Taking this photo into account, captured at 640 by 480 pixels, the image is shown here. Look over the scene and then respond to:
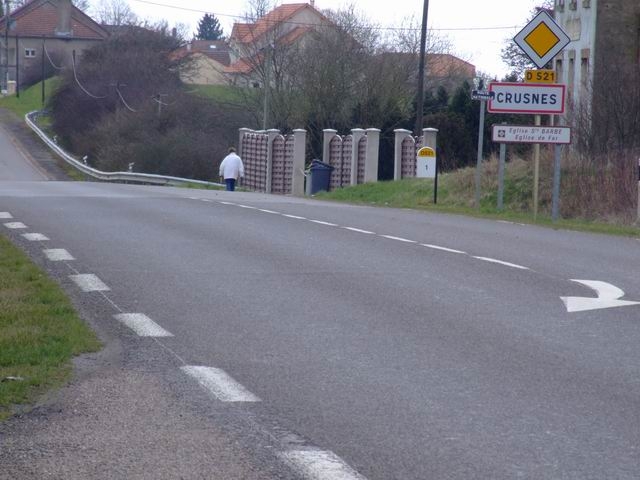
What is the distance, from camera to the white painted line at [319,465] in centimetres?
498

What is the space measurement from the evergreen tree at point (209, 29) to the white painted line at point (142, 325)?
188 metres

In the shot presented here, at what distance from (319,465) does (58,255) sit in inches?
308

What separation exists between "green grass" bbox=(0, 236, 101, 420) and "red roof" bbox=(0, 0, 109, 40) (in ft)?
377

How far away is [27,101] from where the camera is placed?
105 metres

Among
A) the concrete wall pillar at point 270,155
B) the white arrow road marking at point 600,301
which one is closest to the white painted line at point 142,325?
the white arrow road marking at point 600,301

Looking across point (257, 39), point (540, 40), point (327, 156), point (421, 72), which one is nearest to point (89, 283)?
point (540, 40)

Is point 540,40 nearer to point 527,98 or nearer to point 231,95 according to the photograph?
point 527,98

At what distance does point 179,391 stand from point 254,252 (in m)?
6.89

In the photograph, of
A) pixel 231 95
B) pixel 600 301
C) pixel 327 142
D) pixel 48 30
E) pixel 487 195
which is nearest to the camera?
pixel 600 301

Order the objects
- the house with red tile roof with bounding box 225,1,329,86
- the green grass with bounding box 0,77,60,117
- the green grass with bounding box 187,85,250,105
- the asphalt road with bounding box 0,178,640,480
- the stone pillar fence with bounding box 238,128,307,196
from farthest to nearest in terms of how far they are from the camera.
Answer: the green grass with bounding box 0,77,60,117, the green grass with bounding box 187,85,250,105, the house with red tile roof with bounding box 225,1,329,86, the stone pillar fence with bounding box 238,128,307,196, the asphalt road with bounding box 0,178,640,480

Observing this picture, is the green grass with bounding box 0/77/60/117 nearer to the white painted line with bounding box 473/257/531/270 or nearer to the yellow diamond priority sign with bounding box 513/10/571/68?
the yellow diamond priority sign with bounding box 513/10/571/68

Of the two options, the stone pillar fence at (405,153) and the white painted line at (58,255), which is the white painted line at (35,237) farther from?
the stone pillar fence at (405,153)

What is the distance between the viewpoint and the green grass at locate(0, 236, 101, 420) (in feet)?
21.3

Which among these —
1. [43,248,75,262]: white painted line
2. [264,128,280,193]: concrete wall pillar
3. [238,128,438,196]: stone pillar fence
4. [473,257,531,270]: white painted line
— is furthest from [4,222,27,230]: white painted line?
[264,128,280,193]: concrete wall pillar
